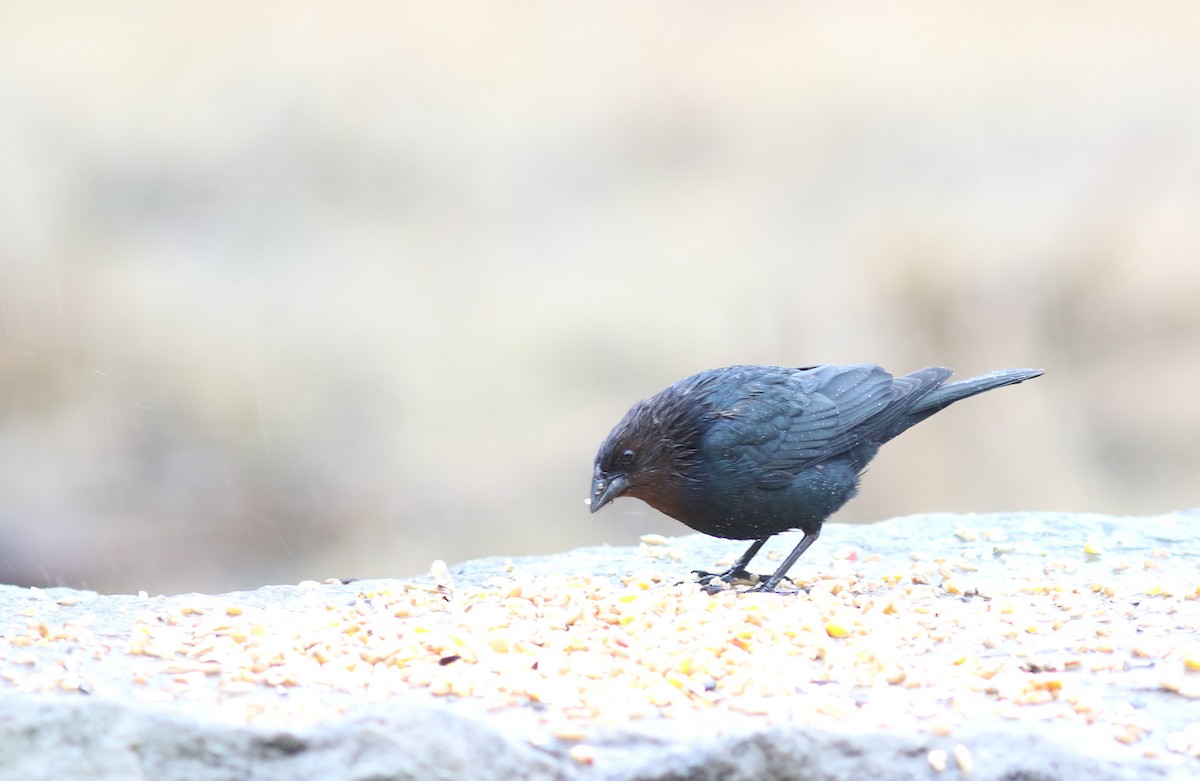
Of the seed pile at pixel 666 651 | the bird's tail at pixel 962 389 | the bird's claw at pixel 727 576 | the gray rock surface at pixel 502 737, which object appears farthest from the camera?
the bird's tail at pixel 962 389

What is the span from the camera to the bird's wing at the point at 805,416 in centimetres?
388

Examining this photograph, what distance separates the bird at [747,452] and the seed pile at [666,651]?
25 centimetres

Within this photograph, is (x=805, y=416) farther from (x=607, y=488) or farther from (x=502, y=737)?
(x=502, y=737)

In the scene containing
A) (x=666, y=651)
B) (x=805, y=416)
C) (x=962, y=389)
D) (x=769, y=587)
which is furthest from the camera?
(x=962, y=389)

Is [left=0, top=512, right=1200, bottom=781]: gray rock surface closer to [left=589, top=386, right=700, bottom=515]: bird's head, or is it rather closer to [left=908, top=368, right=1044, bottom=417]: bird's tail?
[left=589, top=386, right=700, bottom=515]: bird's head

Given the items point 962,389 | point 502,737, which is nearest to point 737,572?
point 962,389

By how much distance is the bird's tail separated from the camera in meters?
4.28

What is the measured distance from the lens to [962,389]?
4301 millimetres

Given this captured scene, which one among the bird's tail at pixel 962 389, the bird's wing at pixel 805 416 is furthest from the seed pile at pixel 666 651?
the bird's tail at pixel 962 389

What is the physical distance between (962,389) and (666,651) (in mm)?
1849

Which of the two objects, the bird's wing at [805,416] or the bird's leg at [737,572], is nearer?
the bird's wing at [805,416]

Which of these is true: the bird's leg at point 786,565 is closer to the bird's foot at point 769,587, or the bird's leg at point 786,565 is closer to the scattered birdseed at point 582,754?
the bird's foot at point 769,587

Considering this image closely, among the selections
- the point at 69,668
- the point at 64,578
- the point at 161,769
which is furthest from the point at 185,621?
the point at 64,578

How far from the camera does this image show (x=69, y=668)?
2699 millimetres
